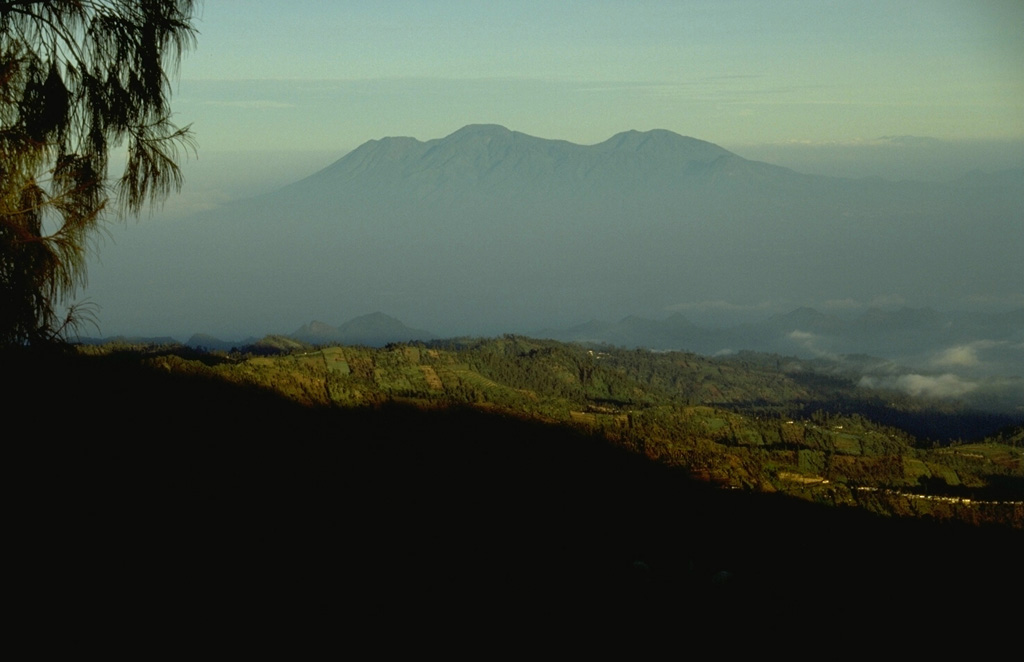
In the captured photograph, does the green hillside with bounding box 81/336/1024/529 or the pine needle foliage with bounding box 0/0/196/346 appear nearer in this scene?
the pine needle foliage with bounding box 0/0/196/346

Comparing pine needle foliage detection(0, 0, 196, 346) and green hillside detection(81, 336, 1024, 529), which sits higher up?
pine needle foliage detection(0, 0, 196, 346)

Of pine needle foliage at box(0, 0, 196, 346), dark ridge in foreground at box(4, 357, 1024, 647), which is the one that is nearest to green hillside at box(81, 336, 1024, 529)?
dark ridge in foreground at box(4, 357, 1024, 647)

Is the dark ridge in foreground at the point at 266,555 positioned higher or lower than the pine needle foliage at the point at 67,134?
lower

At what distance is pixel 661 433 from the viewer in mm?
96188

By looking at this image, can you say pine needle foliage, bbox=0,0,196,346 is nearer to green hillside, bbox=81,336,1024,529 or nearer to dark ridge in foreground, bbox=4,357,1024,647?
dark ridge in foreground, bbox=4,357,1024,647

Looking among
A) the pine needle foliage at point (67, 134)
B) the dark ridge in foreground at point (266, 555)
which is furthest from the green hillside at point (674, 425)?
the pine needle foliage at point (67, 134)

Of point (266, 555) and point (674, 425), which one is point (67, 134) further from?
point (674, 425)

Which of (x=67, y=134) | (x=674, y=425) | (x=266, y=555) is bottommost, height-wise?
(x=674, y=425)

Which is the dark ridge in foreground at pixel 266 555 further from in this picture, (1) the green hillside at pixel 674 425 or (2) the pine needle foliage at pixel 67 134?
(1) the green hillside at pixel 674 425

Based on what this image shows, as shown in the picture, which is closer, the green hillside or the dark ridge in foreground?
the dark ridge in foreground

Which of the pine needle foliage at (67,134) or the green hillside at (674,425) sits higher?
the pine needle foliage at (67,134)

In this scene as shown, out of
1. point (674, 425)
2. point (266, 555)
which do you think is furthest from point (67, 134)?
point (674, 425)

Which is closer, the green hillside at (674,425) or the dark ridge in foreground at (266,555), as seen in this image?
the dark ridge in foreground at (266,555)

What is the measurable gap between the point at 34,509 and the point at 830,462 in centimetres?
9305
